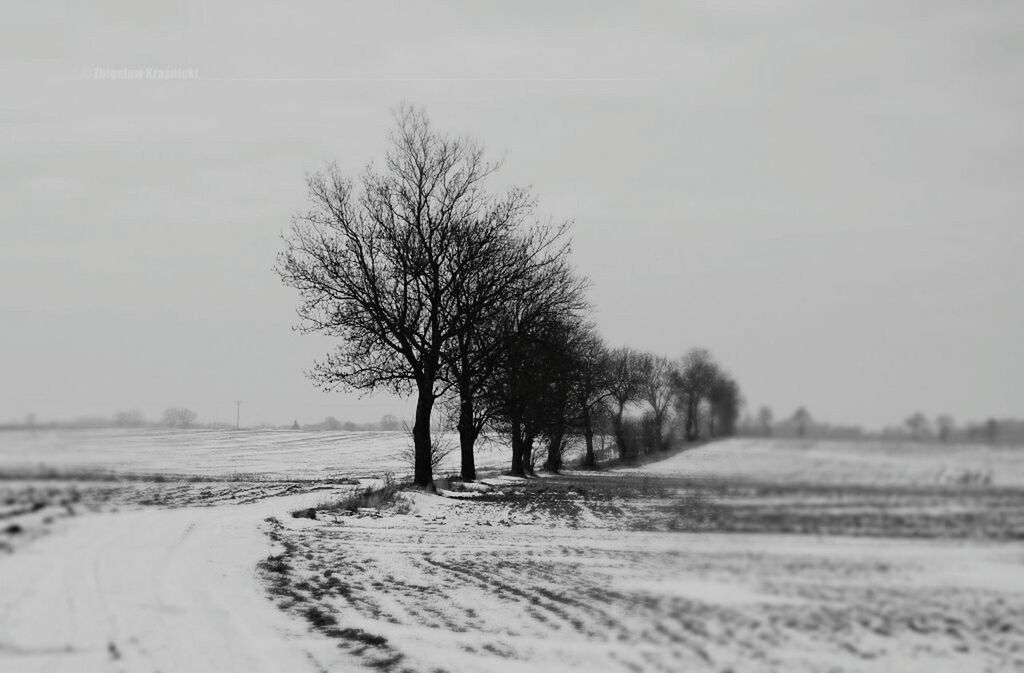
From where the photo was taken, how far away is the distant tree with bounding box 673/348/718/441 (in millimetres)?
3992

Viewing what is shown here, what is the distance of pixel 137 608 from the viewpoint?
14.9 ft

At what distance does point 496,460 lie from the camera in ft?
120

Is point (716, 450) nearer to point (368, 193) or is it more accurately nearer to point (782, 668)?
point (782, 668)

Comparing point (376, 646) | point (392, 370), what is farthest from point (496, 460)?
point (376, 646)

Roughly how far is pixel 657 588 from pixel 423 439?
16446 millimetres

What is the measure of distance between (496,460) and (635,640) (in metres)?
32.5

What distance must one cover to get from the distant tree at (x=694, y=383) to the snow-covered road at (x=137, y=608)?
2503 millimetres

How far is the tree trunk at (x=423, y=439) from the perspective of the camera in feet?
66.9

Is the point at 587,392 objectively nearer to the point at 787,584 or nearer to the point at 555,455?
the point at 555,455

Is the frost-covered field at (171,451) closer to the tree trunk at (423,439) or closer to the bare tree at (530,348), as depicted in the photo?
the tree trunk at (423,439)

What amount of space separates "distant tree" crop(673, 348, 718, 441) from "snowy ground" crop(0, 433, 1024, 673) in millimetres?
182

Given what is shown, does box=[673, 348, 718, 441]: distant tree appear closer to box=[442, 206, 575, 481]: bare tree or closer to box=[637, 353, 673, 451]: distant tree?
box=[637, 353, 673, 451]: distant tree

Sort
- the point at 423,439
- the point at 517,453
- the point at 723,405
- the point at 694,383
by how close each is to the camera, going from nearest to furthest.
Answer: the point at 723,405, the point at 694,383, the point at 423,439, the point at 517,453

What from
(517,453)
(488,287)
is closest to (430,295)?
(488,287)
